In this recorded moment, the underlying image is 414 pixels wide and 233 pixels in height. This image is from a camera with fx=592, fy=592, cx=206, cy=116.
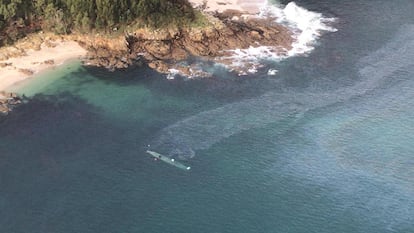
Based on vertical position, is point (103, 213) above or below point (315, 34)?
below

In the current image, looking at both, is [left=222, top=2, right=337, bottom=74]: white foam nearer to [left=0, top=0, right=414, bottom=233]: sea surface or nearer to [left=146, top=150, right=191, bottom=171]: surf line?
[left=0, top=0, right=414, bottom=233]: sea surface

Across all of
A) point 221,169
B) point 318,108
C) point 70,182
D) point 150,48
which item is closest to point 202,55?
point 150,48

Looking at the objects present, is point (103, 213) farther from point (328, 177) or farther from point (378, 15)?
point (378, 15)

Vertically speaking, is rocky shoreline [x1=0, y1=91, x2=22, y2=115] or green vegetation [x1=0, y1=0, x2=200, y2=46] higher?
green vegetation [x1=0, y1=0, x2=200, y2=46]

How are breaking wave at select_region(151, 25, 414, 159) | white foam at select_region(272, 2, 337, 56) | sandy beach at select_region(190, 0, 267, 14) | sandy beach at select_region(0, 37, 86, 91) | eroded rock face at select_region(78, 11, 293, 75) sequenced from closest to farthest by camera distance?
1. breaking wave at select_region(151, 25, 414, 159)
2. sandy beach at select_region(0, 37, 86, 91)
3. eroded rock face at select_region(78, 11, 293, 75)
4. white foam at select_region(272, 2, 337, 56)
5. sandy beach at select_region(190, 0, 267, 14)

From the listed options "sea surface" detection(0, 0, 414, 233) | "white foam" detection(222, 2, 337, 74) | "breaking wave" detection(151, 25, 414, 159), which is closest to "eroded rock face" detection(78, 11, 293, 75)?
"white foam" detection(222, 2, 337, 74)

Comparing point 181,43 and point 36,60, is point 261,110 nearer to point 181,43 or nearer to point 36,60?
point 181,43

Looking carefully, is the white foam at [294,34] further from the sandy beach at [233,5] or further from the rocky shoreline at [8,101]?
the rocky shoreline at [8,101]
